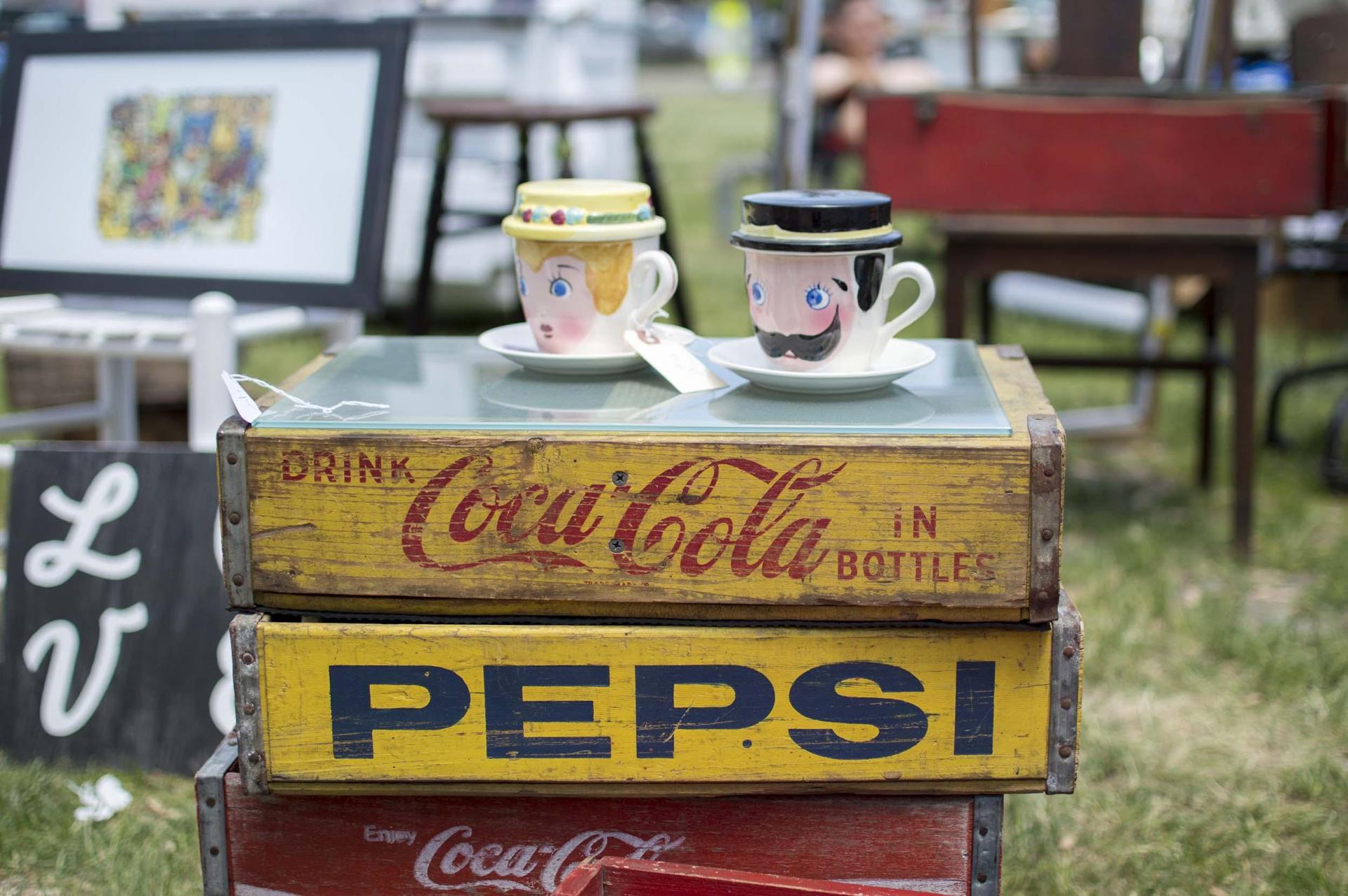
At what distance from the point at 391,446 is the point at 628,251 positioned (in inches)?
12.8

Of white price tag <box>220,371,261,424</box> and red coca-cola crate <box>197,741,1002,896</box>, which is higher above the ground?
white price tag <box>220,371,261,424</box>

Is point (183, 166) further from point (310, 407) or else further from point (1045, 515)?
point (1045, 515)

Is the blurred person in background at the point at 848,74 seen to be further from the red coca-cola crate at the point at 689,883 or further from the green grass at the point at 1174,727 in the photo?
the red coca-cola crate at the point at 689,883

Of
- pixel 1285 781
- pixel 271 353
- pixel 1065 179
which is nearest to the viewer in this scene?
pixel 1285 781

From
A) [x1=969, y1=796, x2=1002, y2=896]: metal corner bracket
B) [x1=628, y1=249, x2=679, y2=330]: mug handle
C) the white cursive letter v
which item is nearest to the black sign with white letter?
the white cursive letter v

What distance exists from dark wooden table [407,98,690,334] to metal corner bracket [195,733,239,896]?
6.16 ft

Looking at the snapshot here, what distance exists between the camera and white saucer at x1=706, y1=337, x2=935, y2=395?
1.27 m

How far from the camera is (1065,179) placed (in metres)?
2.58

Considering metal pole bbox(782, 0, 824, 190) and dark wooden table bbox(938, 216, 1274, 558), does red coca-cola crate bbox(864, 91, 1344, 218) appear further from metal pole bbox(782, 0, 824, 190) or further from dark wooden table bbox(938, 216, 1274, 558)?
metal pole bbox(782, 0, 824, 190)

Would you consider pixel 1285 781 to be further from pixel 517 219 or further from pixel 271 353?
pixel 271 353

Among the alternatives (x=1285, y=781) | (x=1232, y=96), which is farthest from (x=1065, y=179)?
(x=1285, y=781)

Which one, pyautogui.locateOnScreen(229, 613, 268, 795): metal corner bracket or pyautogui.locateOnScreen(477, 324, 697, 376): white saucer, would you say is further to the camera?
pyautogui.locateOnScreen(477, 324, 697, 376): white saucer

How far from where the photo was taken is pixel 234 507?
3.89 feet

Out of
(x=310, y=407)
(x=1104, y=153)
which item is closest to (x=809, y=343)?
(x=310, y=407)
